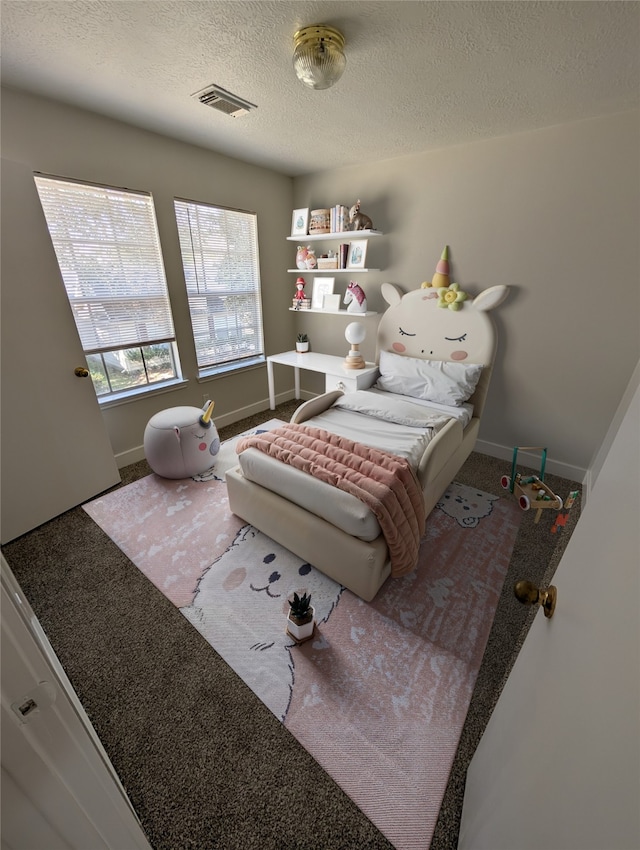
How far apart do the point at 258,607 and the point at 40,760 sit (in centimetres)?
129

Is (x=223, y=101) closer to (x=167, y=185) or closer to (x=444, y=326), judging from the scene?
(x=167, y=185)

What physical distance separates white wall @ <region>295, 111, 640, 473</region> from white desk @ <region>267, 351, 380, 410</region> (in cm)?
87

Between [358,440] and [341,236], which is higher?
[341,236]

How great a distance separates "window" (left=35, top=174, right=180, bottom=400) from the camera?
2.14m

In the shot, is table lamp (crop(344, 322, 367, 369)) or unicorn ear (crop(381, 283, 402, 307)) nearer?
unicorn ear (crop(381, 283, 402, 307))

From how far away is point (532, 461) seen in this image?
2719mm

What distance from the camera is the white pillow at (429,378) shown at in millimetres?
2582

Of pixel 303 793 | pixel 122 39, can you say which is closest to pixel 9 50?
pixel 122 39

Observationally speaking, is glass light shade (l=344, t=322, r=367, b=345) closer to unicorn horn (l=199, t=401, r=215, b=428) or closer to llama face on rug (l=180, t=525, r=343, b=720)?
unicorn horn (l=199, t=401, r=215, b=428)

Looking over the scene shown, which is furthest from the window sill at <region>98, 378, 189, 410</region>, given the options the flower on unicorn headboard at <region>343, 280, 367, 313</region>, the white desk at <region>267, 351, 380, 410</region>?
the flower on unicorn headboard at <region>343, 280, 367, 313</region>

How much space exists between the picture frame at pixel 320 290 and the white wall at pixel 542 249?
0.62m

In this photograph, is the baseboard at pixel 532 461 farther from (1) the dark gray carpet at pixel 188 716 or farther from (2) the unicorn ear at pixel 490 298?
(2) the unicorn ear at pixel 490 298

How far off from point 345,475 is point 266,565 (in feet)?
2.22

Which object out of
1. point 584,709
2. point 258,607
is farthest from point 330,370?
point 584,709
